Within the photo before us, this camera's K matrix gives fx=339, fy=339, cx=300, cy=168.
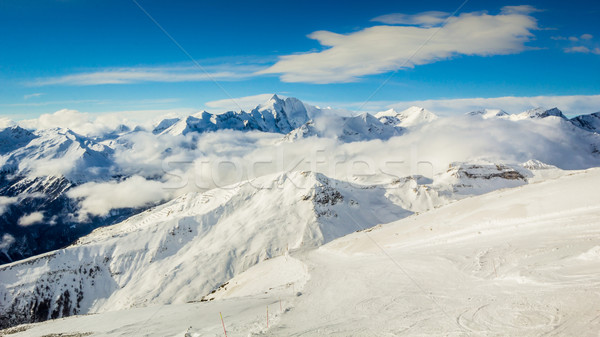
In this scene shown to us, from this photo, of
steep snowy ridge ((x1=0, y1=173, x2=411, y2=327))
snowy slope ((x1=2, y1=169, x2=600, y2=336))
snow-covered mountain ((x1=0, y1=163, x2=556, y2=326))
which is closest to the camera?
snowy slope ((x1=2, y1=169, x2=600, y2=336))

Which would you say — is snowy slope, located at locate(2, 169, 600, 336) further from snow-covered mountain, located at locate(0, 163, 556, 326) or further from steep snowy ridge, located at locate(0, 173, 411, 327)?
steep snowy ridge, located at locate(0, 173, 411, 327)

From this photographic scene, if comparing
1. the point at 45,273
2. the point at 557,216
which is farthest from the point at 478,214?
the point at 45,273

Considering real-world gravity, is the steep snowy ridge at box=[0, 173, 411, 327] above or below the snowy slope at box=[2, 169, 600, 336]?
below

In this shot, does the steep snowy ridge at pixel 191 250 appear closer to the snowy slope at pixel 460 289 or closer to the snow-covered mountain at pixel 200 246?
the snow-covered mountain at pixel 200 246

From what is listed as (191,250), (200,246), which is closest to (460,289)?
(200,246)

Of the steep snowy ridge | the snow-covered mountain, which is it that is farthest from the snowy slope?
the steep snowy ridge

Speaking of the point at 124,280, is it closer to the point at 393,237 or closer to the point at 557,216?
the point at 393,237

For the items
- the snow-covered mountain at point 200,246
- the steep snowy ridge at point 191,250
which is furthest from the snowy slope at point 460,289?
the steep snowy ridge at point 191,250

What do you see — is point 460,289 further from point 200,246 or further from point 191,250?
point 191,250
